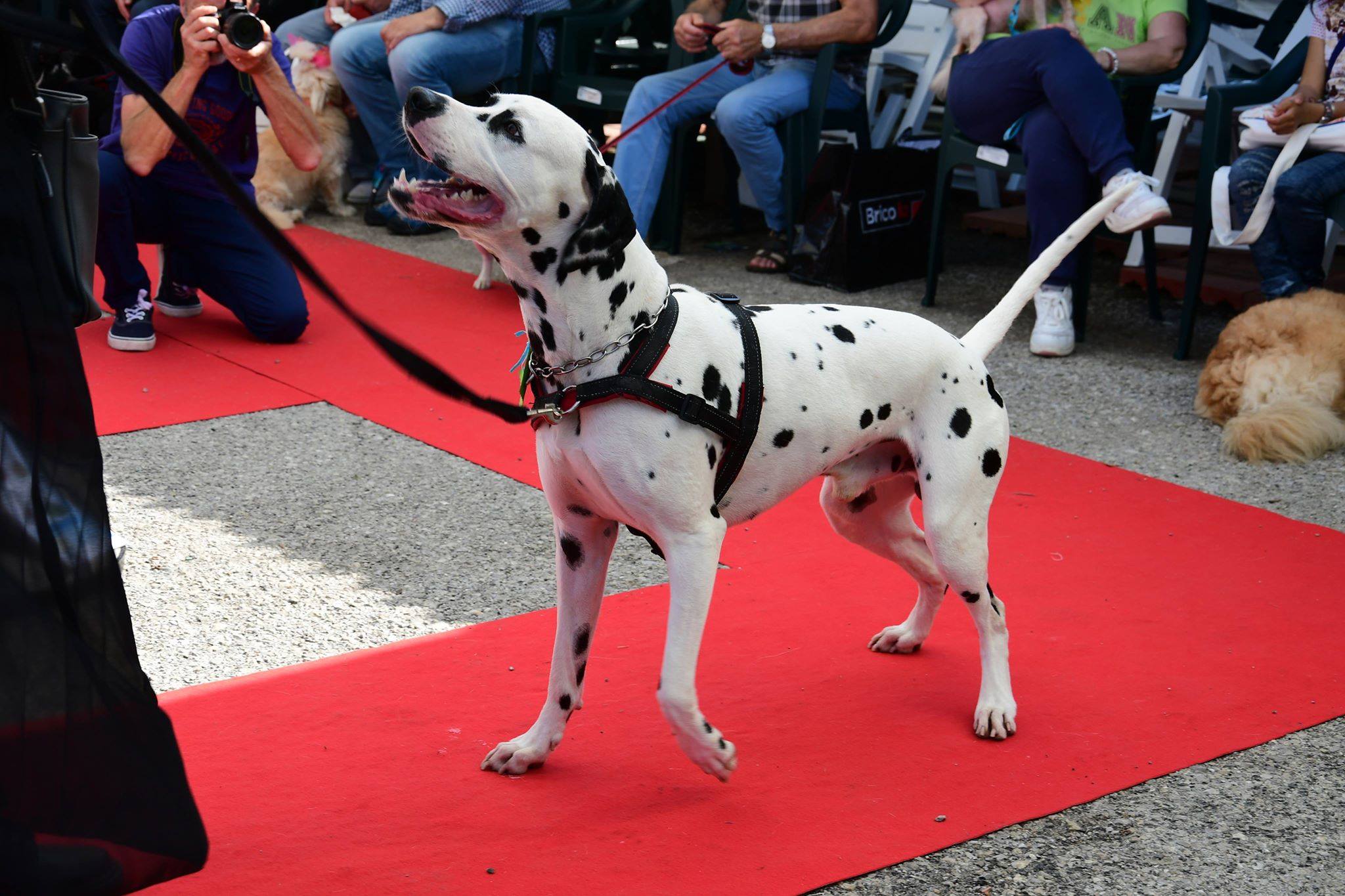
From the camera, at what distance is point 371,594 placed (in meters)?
3.43

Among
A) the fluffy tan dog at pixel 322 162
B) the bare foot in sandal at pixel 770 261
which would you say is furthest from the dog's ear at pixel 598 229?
the fluffy tan dog at pixel 322 162

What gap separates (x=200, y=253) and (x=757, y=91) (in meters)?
2.88

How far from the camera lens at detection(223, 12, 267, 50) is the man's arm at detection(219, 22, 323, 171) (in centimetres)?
2

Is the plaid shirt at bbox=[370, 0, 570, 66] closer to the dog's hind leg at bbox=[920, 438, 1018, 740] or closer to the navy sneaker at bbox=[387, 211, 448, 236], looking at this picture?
the navy sneaker at bbox=[387, 211, 448, 236]

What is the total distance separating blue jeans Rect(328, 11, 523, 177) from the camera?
7.51m

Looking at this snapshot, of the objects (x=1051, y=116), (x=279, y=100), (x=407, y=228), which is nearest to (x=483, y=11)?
(x=407, y=228)

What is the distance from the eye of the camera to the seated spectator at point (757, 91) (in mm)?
6660

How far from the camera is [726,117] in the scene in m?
6.73

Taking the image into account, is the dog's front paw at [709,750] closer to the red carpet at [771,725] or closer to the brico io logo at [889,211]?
the red carpet at [771,725]

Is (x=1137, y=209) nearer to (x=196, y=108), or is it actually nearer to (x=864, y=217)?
(x=864, y=217)

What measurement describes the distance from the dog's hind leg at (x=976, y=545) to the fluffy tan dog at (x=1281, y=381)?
84.3 inches

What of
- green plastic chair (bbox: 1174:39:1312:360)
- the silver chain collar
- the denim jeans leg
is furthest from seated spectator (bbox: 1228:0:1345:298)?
the silver chain collar

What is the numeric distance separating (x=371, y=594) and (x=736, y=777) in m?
1.26

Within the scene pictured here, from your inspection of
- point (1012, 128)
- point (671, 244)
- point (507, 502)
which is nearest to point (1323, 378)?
point (1012, 128)
